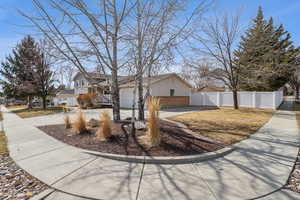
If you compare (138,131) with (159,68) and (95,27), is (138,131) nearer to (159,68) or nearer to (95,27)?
(159,68)

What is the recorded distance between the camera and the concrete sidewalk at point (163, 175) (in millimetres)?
2367

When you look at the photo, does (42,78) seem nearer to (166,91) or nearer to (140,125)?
(166,91)

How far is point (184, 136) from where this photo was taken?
4977mm

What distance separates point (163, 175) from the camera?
2.88 m

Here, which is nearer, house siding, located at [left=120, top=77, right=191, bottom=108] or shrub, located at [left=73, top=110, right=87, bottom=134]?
shrub, located at [left=73, top=110, right=87, bottom=134]

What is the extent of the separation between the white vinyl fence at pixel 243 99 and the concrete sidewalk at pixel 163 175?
12.4 m

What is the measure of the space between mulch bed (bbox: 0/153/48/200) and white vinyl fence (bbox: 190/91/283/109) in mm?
17485

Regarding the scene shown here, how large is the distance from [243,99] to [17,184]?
18.0 m

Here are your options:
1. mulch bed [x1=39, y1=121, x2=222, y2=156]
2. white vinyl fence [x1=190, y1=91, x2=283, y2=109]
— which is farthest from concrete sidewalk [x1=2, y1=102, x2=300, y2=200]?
white vinyl fence [x1=190, y1=91, x2=283, y2=109]

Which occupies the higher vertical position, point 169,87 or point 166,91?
point 169,87

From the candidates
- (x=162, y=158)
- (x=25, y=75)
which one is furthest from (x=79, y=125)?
(x=25, y=75)

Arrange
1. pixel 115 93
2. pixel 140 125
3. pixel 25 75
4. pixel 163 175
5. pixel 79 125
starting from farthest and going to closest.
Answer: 1. pixel 25 75
2. pixel 115 93
3. pixel 140 125
4. pixel 79 125
5. pixel 163 175

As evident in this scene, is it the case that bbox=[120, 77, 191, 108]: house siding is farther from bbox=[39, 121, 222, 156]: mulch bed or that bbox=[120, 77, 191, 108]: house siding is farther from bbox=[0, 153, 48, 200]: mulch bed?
bbox=[0, 153, 48, 200]: mulch bed

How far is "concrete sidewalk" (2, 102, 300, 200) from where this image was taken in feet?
7.77
